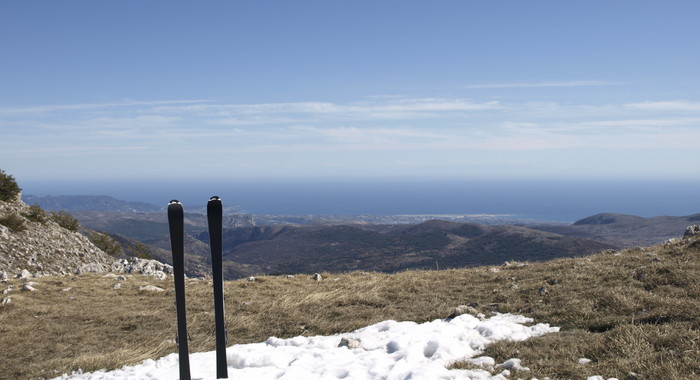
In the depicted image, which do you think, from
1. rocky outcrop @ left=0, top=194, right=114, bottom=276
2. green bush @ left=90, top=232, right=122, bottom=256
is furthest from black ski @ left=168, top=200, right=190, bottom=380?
green bush @ left=90, top=232, right=122, bottom=256

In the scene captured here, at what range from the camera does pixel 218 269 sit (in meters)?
6.30

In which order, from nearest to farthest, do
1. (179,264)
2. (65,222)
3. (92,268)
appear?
(179,264), (92,268), (65,222)

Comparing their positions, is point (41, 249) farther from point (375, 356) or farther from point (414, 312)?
point (375, 356)

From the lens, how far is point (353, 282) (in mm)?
14984

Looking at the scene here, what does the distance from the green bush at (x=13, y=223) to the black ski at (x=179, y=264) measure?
24.1m

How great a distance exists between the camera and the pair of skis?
18.9 ft

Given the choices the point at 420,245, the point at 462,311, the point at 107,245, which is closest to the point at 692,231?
the point at 462,311

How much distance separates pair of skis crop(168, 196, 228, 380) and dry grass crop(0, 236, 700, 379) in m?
2.38

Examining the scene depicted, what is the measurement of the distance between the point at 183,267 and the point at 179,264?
0.09 metres

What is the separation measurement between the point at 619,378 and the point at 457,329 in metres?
3.28

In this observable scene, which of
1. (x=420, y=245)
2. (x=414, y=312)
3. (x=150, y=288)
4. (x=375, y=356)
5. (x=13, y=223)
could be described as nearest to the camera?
(x=375, y=356)

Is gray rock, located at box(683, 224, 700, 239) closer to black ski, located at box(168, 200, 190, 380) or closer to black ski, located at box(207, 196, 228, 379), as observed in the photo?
black ski, located at box(207, 196, 228, 379)

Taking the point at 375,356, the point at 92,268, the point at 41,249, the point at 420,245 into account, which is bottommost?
the point at 420,245

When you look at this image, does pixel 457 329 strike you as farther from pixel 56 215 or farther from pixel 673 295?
pixel 56 215
